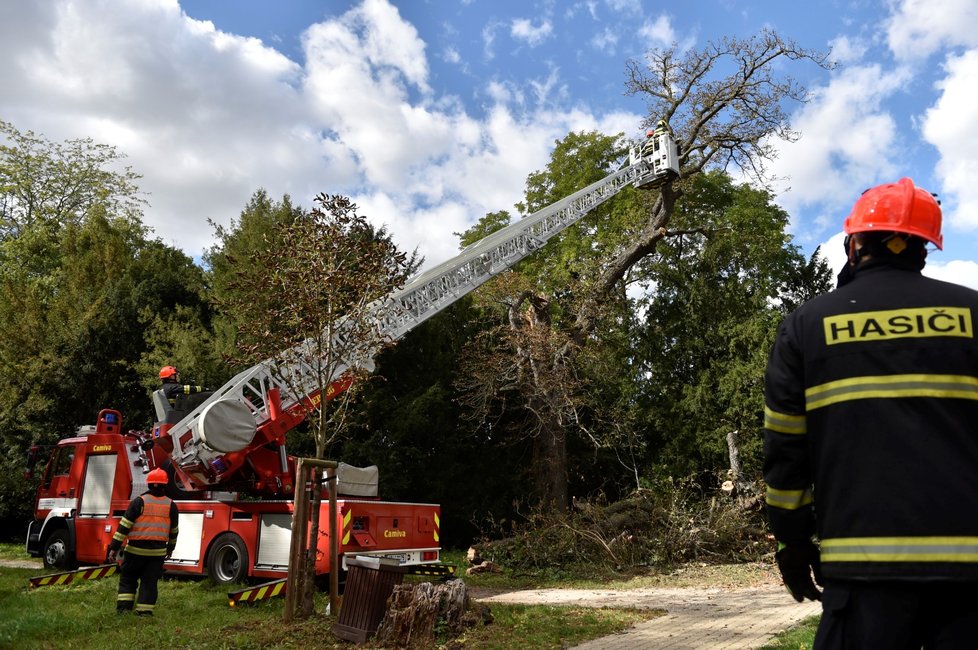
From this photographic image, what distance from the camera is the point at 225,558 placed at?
34.2ft

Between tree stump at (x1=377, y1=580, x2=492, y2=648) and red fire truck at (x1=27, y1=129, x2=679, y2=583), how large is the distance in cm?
252

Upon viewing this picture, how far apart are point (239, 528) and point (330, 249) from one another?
15.1 feet

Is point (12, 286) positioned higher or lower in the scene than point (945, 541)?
higher

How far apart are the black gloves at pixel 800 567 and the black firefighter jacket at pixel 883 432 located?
49 millimetres

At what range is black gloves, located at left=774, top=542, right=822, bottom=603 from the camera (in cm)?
239

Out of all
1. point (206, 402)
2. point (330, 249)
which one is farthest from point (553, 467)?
point (330, 249)

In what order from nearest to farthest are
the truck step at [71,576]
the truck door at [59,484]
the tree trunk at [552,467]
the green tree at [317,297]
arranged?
the green tree at [317,297] < the truck step at [71,576] < the truck door at [59,484] < the tree trunk at [552,467]

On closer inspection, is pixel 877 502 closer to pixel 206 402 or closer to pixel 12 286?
pixel 206 402

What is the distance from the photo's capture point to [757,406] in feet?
63.8

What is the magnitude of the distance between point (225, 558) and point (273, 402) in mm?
2227

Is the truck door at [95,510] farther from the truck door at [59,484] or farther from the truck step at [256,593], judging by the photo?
the truck step at [256,593]

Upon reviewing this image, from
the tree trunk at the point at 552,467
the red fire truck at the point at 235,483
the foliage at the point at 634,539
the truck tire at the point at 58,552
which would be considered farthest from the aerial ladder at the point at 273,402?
the tree trunk at the point at 552,467

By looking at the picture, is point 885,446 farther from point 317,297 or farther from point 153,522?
point 153,522

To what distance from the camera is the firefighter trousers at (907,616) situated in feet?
6.69
